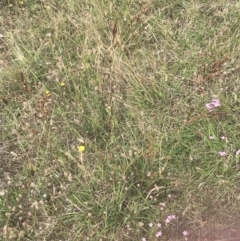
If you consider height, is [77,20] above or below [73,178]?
above

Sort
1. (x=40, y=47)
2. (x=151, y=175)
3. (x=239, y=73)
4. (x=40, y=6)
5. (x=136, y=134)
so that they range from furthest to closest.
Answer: (x=40, y=6) → (x=40, y=47) → (x=239, y=73) → (x=136, y=134) → (x=151, y=175)

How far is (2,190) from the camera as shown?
2588 millimetres

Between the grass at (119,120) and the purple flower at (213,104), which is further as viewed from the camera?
the purple flower at (213,104)

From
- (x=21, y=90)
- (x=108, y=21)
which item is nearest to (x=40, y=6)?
(x=108, y=21)

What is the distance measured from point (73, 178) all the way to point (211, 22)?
1.46 m

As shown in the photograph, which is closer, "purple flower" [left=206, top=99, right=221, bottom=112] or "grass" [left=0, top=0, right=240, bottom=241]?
"grass" [left=0, top=0, right=240, bottom=241]

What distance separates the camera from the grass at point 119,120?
2.49 m

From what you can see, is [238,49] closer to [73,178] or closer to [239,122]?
[239,122]

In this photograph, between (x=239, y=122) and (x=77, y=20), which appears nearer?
(x=239, y=122)

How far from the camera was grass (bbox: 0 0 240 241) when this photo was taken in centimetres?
249

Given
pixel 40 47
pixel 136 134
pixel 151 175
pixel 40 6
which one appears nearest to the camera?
pixel 151 175

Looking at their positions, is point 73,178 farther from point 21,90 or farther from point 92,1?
point 92,1

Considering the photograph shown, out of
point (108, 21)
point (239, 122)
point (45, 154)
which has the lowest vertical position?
point (239, 122)

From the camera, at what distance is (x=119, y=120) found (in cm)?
281
